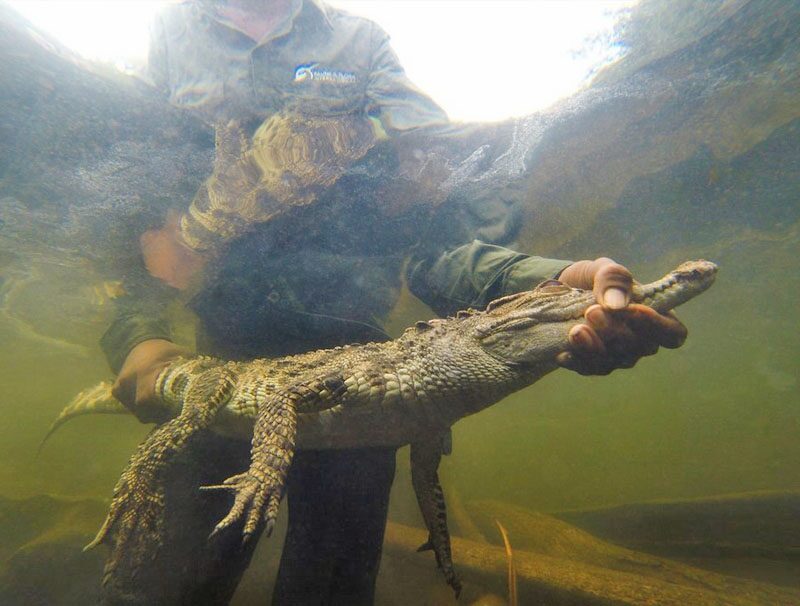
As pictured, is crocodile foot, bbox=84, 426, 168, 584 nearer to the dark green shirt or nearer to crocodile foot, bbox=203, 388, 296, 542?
crocodile foot, bbox=203, 388, 296, 542

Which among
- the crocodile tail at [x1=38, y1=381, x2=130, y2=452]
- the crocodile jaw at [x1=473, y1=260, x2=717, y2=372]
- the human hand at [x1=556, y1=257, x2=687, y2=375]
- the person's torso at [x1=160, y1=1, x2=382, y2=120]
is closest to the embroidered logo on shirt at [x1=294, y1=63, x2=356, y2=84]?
the person's torso at [x1=160, y1=1, x2=382, y2=120]

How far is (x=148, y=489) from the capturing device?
234 cm

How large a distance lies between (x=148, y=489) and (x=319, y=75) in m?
3.50

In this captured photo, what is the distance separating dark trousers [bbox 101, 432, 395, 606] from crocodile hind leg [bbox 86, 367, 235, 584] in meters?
0.07

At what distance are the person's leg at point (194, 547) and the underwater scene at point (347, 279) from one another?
2 centimetres

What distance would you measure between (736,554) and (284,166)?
9.10 metres

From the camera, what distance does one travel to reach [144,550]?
7.42 ft

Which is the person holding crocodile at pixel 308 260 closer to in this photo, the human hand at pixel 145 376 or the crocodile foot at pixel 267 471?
the human hand at pixel 145 376

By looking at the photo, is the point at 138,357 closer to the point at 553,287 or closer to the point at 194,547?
the point at 194,547

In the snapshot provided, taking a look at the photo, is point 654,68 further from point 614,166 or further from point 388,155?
point 388,155

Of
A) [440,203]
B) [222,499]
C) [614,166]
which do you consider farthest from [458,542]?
[614,166]

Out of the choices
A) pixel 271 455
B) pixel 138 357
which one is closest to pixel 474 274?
pixel 271 455

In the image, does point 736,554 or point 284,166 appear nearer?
point 284,166

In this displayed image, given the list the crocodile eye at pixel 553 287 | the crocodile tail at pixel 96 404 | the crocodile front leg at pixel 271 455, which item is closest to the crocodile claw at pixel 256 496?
the crocodile front leg at pixel 271 455
